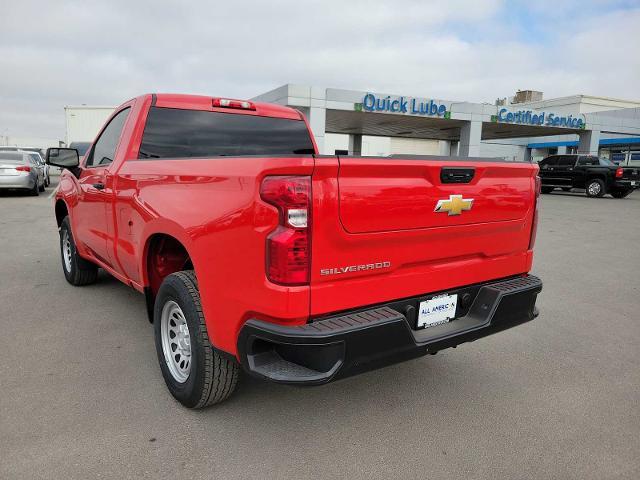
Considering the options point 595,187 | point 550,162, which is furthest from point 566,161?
point 595,187

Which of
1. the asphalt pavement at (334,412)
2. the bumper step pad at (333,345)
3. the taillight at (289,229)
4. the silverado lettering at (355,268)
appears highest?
the taillight at (289,229)

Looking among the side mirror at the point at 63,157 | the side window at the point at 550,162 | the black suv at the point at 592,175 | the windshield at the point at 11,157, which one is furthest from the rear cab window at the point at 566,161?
the windshield at the point at 11,157

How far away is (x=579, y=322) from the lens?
448 centimetres

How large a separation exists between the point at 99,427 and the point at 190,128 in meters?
2.28

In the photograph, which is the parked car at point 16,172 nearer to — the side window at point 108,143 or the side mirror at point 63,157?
the side mirror at point 63,157

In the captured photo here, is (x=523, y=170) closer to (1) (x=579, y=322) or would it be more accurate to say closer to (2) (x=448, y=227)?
(2) (x=448, y=227)

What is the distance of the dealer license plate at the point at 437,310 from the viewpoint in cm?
249

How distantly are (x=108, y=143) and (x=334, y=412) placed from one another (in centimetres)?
304

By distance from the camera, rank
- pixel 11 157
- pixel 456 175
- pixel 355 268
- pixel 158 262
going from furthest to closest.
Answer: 1. pixel 11 157
2. pixel 158 262
3. pixel 456 175
4. pixel 355 268

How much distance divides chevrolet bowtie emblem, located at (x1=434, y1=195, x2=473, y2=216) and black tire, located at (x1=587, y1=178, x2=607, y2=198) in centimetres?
2056

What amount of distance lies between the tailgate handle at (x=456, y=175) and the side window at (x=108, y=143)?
2.73m

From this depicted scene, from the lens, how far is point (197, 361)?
255cm

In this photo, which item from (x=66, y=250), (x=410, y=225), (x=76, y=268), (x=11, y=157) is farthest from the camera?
(x=11, y=157)

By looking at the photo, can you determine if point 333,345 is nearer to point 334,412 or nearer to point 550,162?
point 334,412
